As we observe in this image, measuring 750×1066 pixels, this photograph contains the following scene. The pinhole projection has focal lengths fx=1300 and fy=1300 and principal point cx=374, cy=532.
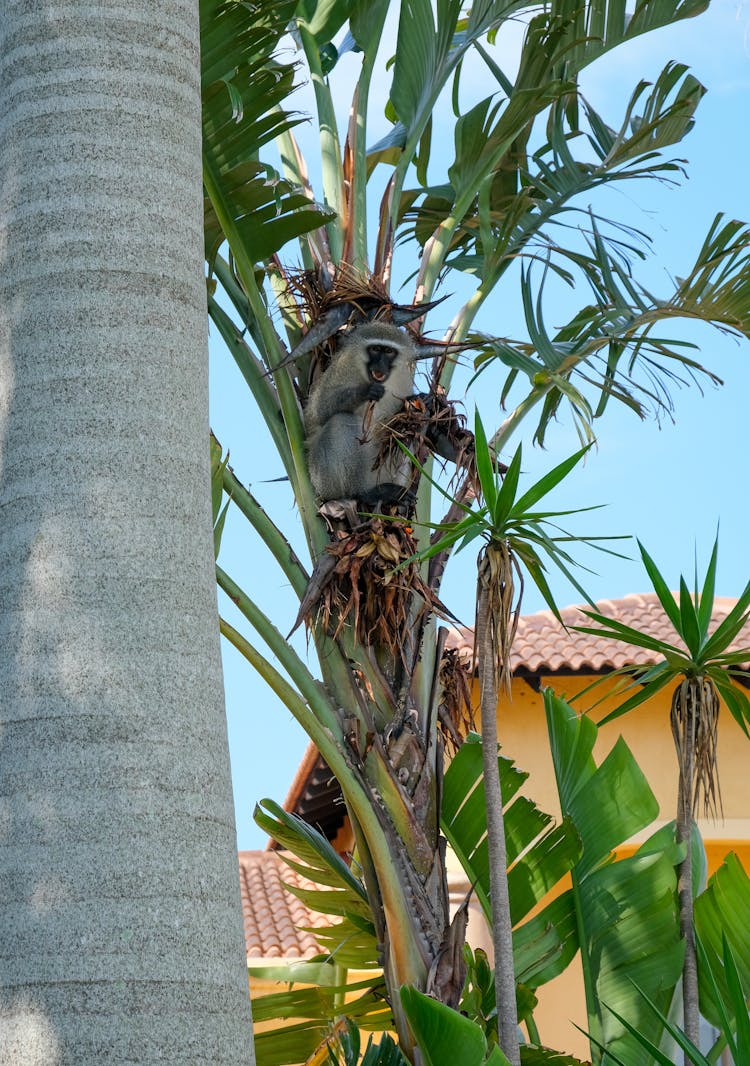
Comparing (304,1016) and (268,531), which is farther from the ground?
(268,531)

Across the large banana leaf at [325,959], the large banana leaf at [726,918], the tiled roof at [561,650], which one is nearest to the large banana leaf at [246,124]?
the large banana leaf at [325,959]

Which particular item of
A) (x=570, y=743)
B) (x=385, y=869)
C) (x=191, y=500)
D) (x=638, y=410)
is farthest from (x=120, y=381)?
(x=638, y=410)

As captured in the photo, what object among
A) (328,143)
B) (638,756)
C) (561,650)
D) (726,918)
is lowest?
(726,918)

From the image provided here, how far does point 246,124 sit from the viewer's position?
4473 mm

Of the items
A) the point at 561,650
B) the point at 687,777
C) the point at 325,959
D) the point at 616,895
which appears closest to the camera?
the point at 687,777

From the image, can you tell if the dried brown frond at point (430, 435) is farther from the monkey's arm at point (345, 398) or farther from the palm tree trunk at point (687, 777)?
the palm tree trunk at point (687, 777)

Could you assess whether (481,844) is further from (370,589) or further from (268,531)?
(268,531)

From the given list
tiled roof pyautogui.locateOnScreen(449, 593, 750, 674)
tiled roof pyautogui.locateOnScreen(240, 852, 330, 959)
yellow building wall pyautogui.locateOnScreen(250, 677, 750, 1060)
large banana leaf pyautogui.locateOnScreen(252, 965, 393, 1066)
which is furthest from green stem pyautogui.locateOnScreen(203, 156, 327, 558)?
tiled roof pyautogui.locateOnScreen(240, 852, 330, 959)

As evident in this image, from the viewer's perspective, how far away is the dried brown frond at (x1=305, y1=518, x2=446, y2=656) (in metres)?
4.55

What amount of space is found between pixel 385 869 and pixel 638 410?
9.18 feet

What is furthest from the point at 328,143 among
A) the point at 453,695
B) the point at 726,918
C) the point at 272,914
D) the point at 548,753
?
the point at 272,914

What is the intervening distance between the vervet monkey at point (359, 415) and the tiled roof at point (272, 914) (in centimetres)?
623

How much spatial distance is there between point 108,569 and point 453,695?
302 centimetres

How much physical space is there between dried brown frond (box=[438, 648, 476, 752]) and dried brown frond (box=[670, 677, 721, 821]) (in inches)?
41.4
